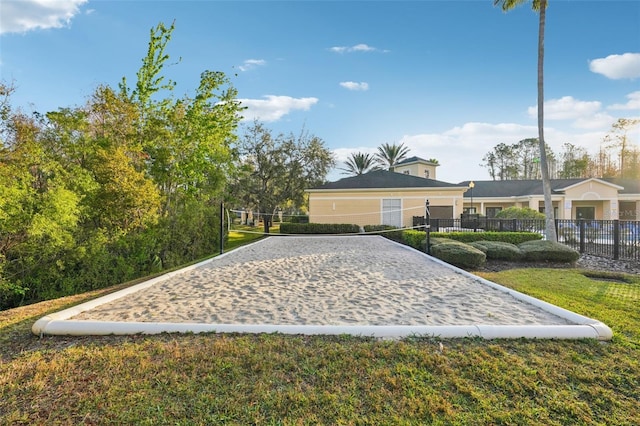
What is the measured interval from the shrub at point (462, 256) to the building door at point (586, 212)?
2697cm

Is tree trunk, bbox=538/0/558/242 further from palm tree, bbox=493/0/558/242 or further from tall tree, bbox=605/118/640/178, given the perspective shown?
tall tree, bbox=605/118/640/178

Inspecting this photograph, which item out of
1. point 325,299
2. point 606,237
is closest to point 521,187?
point 606,237

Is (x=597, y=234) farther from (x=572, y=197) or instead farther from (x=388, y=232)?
(x=572, y=197)

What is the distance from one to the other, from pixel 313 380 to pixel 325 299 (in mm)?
2030

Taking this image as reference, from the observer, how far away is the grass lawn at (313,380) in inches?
78.7

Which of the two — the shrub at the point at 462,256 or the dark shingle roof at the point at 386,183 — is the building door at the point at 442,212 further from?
the shrub at the point at 462,256

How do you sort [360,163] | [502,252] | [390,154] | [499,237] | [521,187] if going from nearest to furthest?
[502,252]
[499,237]
[521,187]
[390,154]
[360,163]

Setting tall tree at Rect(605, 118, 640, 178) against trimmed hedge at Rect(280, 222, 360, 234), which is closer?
trimmed hedge at Rect(280, 222, 360, 234)

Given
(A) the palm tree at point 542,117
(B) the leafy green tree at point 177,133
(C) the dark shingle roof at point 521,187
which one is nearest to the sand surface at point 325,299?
(B) the leafy green tree at point 177,133

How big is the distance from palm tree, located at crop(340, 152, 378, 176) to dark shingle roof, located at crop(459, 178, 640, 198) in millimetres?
14273

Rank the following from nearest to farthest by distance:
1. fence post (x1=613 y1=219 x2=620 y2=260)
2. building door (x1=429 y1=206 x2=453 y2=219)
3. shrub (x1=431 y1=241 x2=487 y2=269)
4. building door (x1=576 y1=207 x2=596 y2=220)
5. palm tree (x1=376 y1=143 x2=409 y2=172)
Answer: shrub (x1=431 y1=241 x2=487 y2=269) → fence post (x1=613 y1=219 x2=620 y2=260) → building door (x1=429 y1=206 x2=453 y2=219) → building door (x1=576 y1=207 x2=596 y2=220) → palm tree (x1=376 y1=143 x2=409 y2=172)

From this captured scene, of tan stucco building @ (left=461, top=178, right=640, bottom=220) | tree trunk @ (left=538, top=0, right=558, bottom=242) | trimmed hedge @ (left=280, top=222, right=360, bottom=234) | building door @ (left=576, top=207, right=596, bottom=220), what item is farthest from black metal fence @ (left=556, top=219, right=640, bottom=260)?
building door @ (left=576, top=207, right=596, bottom=220)

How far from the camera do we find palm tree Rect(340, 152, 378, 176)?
4088 cm

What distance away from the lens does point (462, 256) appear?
7723 millimetres
